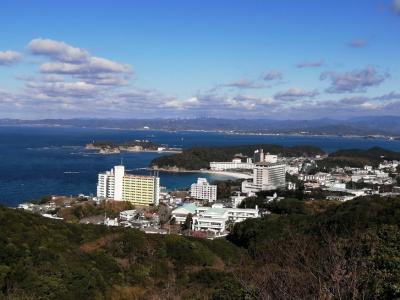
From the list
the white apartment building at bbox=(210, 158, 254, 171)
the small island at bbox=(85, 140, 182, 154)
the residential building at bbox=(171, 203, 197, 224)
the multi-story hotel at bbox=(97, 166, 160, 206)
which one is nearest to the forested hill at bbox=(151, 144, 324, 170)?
the white apartment building at bbox=(210, 158, 254, 171)

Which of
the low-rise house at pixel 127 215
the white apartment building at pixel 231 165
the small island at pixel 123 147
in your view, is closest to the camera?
the low-rise house at pixel 127 215

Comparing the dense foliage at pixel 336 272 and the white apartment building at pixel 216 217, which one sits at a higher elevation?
the dense foliage at pixel 336 272

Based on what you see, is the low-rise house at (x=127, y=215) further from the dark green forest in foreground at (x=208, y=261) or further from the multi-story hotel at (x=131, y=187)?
the dark green forest in foreground at (x=208, y=261)

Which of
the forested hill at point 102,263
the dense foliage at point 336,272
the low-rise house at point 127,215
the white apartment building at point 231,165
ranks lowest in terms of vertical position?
the low-rise house at point 127,215

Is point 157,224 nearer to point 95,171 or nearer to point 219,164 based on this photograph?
point 95,171

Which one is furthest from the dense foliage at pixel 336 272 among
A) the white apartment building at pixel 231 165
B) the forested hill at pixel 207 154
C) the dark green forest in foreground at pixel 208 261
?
the white apartment building at pixel 231 165

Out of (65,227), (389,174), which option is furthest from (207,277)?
(389,174)

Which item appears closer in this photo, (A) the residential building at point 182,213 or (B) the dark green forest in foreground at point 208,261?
(B) the dark green forest in foreground at point 208,261

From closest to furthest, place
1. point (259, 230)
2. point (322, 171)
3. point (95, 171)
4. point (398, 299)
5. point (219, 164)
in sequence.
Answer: point (398, 299) → point (259, 230) → point (95, 171) → point (322, 171) → point (219, 164)

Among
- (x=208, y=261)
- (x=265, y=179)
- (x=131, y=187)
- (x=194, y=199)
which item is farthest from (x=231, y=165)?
(x=208, y=261)
